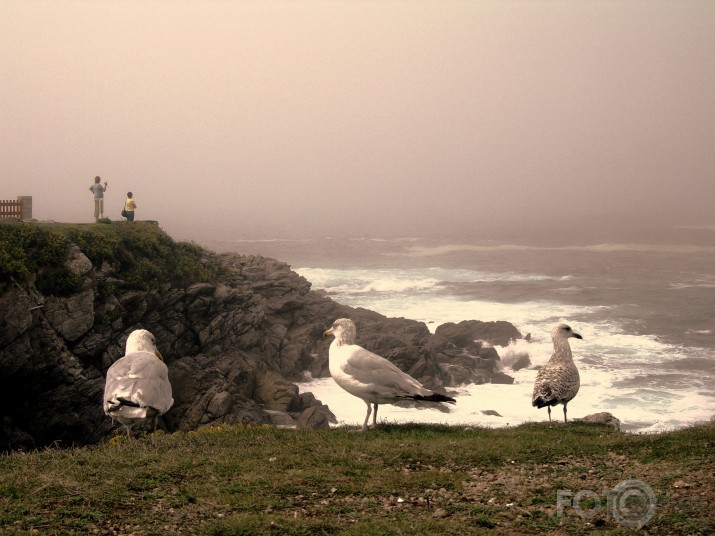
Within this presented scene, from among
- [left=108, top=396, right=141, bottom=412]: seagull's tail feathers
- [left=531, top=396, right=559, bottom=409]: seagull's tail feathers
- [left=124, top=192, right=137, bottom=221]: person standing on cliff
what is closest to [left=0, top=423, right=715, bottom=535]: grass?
[left=108, top=396, right=141, bottom=412]: seagull's tail feathers

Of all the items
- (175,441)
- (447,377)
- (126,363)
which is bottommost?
(447,377)

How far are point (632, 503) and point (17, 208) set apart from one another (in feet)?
118

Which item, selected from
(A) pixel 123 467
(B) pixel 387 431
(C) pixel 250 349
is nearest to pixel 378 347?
(C) pixel 250 349

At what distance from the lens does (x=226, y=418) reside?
30469mm

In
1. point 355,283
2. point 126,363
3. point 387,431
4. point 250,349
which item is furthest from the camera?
point 355,283

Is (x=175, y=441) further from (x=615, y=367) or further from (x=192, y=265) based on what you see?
(x=615, y=367)

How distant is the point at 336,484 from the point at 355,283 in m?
80.0

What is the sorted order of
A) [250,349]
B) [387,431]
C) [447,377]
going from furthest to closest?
[447,377]
[250,349]
[387,431]

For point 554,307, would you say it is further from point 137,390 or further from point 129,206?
point 137,390

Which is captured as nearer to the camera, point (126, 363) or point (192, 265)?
point (126, 363)

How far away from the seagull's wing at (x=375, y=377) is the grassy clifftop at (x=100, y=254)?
2078cm

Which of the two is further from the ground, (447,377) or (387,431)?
(387,431)

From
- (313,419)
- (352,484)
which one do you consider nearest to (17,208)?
(313,419)

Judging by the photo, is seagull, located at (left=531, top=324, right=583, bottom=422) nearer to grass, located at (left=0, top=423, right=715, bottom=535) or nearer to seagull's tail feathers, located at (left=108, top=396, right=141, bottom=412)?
grass, located at (left=0, top=423, right=715, bottom=535)
